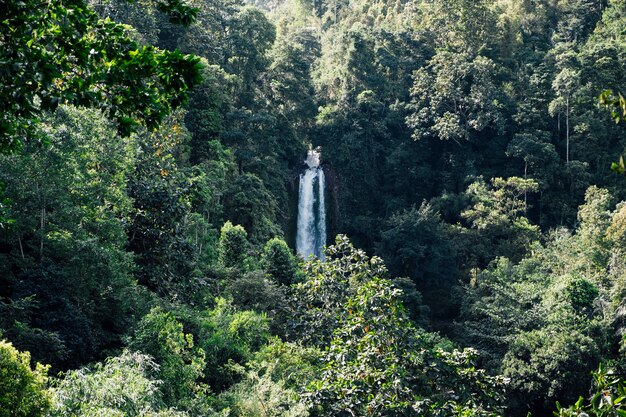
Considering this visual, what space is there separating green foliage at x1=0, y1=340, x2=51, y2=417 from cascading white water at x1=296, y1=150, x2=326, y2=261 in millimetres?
30286

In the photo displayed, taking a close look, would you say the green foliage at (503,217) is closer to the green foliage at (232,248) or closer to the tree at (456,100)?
the tree at (456,100)

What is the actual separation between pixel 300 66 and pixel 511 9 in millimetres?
15400

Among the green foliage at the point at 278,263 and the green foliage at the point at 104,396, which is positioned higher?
the green foliage at the point at 104,396

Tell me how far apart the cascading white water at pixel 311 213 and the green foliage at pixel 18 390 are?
30286mm

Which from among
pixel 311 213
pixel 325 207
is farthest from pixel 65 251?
pixel 325 207

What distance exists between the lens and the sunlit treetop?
5.75 meters

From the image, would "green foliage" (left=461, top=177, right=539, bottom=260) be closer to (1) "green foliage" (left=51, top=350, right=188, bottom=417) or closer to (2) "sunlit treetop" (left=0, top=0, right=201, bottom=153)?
(1) "green foliage" (left=51, top=350, right=188, bottom=417)

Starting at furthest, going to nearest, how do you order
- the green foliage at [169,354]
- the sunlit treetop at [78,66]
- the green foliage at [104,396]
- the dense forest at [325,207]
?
1. the green foliage at [169,354]
2. the green foliage at [104,396]
3. the dense forest at [325,207]
4. the sunlit treetop at [78,66]

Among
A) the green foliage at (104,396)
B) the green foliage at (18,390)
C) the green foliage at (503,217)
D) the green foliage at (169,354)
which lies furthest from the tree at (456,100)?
the green foliage at (18,390)

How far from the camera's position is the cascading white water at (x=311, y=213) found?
40.0 metres

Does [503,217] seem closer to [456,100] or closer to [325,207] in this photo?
[456,100]

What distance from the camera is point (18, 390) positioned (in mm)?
9195

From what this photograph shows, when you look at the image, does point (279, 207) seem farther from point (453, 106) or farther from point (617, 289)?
point (617, 289)

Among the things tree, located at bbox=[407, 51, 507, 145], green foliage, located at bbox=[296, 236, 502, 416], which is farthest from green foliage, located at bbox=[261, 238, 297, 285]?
tree, located at bbox=[407, 51, 507, 145]
